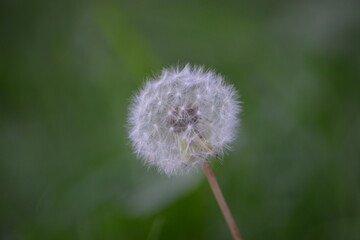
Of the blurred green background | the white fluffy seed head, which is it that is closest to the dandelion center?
the white fluffy seed head

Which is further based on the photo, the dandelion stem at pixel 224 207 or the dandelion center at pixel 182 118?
the dandelion center at pixel 182 118

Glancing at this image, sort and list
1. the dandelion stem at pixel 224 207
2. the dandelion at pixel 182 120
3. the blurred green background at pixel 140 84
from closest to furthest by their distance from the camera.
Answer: the dandelion stem at pixel 224 207 < the dandelion at pixel 182 120 < the blurred green background at pixel 140 84

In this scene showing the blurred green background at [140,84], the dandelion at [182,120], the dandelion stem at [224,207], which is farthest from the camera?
the blurred green background at [140,84]

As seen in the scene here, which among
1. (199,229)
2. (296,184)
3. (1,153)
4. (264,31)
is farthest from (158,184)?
(264,31)

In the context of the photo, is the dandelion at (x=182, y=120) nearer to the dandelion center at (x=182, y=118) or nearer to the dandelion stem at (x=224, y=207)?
the dandelion center at (x=182, y=118)

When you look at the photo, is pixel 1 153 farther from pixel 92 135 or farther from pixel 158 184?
pixel 158 184

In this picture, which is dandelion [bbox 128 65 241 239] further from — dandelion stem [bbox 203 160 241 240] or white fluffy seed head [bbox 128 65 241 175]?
dandelion stem [bbox 203 160 241 240]

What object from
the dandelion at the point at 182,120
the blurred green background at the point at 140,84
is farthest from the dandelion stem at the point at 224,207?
the blurred green background at the point at 140,84

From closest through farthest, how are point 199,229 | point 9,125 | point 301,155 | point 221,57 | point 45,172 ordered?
point 199,229
point 301,155
point 45,172
point 9,125
point 221,57
